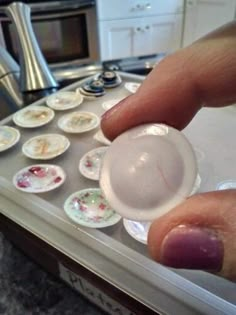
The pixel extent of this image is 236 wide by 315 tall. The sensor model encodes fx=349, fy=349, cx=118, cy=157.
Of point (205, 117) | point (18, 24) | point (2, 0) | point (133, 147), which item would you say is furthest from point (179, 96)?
point (2, 0)

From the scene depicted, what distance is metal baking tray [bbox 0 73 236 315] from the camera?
1.00 ft

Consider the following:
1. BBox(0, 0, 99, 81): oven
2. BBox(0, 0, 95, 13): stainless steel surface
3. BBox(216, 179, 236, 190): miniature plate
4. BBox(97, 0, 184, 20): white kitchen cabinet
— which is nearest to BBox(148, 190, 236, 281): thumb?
BBox(216, 179, 236, 190): miniature plate

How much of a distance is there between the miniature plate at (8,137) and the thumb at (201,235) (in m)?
0.38

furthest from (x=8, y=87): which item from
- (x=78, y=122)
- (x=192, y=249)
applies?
(x=192, y=249)

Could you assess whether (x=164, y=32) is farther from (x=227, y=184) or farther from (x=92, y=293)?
(x=92, y=293)

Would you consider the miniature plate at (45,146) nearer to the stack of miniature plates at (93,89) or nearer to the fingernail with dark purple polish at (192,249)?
the stack of miniature plates at (93,89)

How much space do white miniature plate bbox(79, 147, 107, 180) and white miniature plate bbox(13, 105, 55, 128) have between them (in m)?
0.13

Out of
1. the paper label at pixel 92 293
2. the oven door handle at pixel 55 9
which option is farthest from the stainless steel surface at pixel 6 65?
the oven door handle at pixel 55 9

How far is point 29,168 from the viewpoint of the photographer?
0.50 m

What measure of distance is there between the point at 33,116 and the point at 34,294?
1.15 ft

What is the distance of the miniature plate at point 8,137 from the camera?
0.55 metres

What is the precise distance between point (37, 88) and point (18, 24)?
12 centimetres

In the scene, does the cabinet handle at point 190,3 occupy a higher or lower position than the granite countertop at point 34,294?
lower

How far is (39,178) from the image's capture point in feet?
1.58
